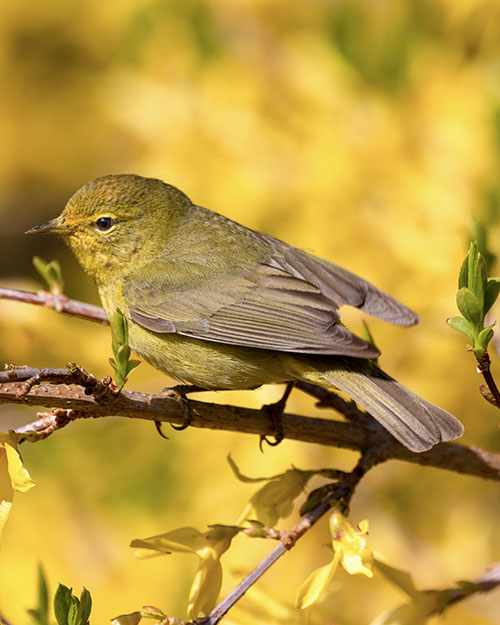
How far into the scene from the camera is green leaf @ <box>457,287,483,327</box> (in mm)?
1943

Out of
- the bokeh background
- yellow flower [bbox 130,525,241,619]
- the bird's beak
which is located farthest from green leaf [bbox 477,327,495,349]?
the bird's beak

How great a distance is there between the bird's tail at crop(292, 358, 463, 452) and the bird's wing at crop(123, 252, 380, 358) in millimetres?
116

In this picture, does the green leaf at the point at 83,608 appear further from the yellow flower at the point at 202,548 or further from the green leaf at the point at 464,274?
the green leaf at the point at 464,274

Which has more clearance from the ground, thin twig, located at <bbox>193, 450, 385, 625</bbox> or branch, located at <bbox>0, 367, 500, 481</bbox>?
branch, located at <bbox>0, 367, 500, 481</bbox>

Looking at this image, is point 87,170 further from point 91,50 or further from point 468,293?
point 468,293

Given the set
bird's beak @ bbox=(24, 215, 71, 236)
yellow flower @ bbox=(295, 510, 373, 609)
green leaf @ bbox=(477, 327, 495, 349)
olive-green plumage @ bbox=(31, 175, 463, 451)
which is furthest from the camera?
bird's beak @ bbox=(24, 215, 71, 236)

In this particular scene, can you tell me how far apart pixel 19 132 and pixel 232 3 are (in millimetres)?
1788

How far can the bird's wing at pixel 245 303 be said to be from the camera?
2.86 m

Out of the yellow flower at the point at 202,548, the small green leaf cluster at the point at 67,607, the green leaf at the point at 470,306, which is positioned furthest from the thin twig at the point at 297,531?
the green leaf at the point at 470,306

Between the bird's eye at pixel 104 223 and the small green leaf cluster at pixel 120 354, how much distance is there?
4.94ft

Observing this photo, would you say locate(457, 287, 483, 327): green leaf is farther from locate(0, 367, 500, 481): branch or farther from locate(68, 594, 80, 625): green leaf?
locate(68, 594, 80, 625): green leaf

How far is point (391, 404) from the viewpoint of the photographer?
102 inches

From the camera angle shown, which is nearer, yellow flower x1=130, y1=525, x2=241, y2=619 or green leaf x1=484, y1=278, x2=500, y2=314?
green leaf x1=484, y1=278, x2=500, y2=314

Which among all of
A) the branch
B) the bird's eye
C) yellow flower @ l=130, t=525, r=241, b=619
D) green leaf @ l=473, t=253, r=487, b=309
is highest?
green leaf @ l=473, t=253, r=487, b=309
